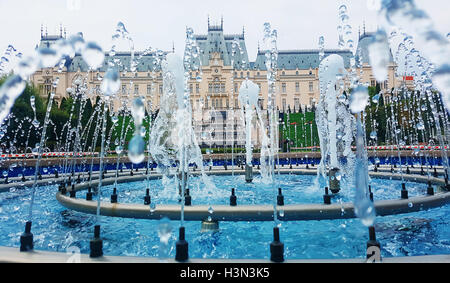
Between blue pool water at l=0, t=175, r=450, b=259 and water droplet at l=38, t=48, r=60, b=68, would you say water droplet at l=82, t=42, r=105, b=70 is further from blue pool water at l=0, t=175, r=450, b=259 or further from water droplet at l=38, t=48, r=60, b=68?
blue pool water at l=0, t=175, r=450, b=259

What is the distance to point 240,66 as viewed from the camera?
67.1m

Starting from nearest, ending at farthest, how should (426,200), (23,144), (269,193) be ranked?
(426,200)
(269,193)
(23,144)

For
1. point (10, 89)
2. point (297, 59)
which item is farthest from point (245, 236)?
point (297, 59)

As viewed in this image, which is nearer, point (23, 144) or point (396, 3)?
point (396, 3)

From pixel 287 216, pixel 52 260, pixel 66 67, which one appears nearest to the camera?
pixel 52 260

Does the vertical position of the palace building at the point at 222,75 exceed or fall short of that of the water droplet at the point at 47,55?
it exceeds it

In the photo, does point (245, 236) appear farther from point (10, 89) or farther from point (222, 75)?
point (222, 75)

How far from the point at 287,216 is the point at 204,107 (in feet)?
201

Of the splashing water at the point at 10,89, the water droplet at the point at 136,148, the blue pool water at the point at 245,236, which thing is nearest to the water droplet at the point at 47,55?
the splashing water at the point at 10,89

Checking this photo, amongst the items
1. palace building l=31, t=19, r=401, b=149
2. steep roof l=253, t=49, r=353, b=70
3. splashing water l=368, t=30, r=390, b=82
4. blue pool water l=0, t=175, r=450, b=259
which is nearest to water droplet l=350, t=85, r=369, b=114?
splashing water l=368, t=30, r=390, b=82

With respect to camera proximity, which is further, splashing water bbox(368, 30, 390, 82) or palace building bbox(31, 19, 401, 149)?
palace building bbox(31, 19, 401, 149)

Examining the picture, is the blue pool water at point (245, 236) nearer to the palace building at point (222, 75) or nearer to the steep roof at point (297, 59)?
the palace building at point (222, 75)
